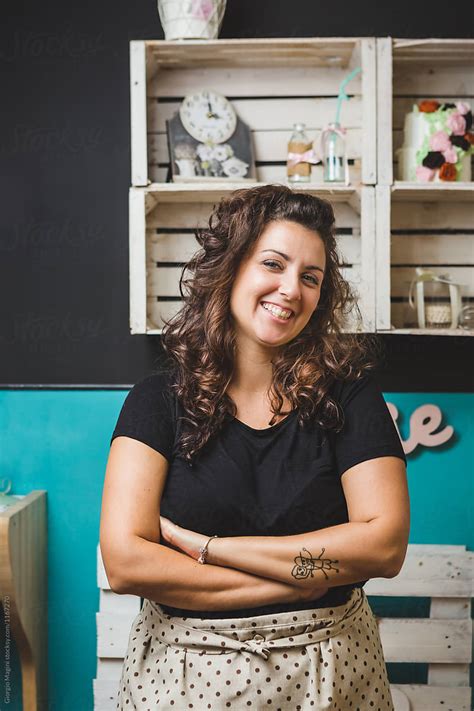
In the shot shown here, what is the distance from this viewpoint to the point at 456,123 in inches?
94.4

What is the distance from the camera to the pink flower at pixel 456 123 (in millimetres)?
2396

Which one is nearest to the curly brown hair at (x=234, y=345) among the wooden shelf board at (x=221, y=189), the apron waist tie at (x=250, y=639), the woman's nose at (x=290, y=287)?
the woman's nose at (x=290, y=287)

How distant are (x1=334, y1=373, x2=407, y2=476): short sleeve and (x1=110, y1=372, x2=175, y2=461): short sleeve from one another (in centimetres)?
35

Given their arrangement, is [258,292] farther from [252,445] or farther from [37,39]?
[37,39]

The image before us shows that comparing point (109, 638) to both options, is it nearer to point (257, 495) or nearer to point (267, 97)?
point (257, 495)

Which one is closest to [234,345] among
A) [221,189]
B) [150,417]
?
[150,417]

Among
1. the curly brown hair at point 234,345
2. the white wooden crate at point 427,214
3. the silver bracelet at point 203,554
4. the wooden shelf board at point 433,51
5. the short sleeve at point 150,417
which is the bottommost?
the silver bracelet at point 203,554

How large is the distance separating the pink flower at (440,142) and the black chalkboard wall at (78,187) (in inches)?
20.1

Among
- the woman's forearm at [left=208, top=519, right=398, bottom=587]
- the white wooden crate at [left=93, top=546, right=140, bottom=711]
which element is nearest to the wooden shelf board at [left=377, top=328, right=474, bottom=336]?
the woman's forearm at [left=208, top=519, right=398, bottom=587]

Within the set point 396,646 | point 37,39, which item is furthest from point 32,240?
point 396,646

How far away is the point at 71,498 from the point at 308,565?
1.35m

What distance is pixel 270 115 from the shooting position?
2611mm

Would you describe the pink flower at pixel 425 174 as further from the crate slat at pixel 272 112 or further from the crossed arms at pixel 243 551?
the crossed arms at pixel 243 551

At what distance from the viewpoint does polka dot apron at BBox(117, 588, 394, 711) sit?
4.90ft
